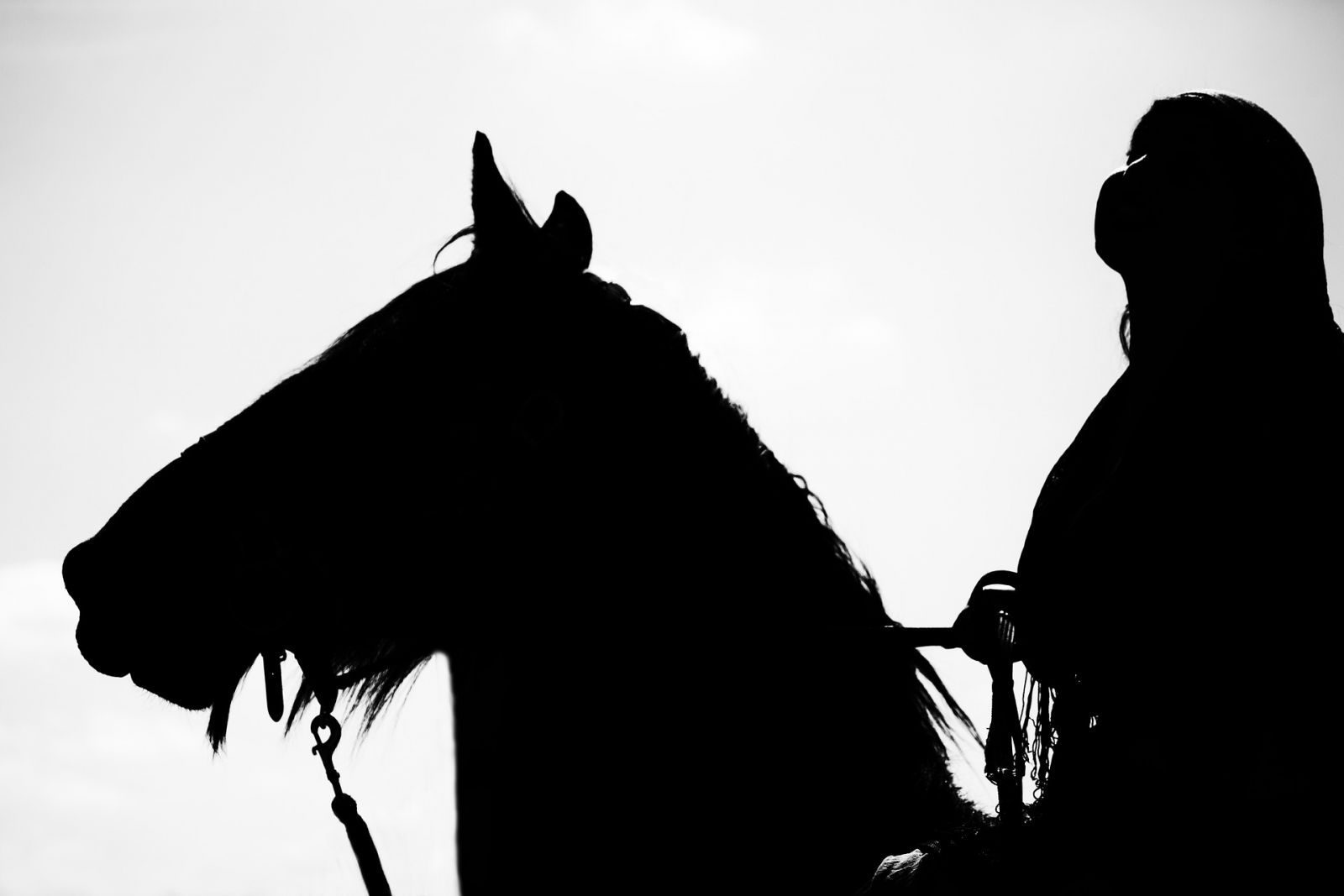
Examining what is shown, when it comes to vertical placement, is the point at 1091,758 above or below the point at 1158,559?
below

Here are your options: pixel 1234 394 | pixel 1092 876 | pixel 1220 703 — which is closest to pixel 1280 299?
pixel 1234 394

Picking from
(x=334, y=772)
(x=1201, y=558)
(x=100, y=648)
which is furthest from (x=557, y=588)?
(x=1201, y=558)

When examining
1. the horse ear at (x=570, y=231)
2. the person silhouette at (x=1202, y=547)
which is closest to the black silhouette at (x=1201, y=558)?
the person silhouette at (x=1202, y=547)

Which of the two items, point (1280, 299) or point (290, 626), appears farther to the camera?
point (290, 626)

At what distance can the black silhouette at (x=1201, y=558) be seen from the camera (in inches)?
62.4

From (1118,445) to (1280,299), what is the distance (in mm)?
354

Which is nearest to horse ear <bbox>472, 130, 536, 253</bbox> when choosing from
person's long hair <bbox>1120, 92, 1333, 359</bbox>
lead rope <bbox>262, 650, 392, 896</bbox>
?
lead rope <bbox>262, 650, 392, 896</bbox>

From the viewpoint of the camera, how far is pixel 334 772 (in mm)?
2348

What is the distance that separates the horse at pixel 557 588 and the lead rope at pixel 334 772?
0.15 ft

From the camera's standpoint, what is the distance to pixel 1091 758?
1.80 metres

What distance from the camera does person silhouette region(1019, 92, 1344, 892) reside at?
5.21 feet

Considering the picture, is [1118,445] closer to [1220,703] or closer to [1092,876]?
[1220,703]

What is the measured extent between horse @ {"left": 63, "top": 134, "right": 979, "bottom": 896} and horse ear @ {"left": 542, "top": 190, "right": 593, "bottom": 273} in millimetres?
10

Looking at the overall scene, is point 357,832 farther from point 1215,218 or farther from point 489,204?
point 1215,218
